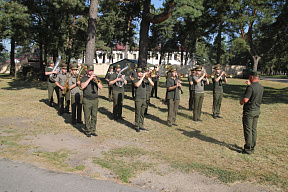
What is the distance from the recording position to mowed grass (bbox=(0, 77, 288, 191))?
5629mm

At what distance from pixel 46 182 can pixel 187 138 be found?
4.57m

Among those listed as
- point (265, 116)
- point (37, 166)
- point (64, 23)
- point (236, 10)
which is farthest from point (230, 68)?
point (37, 166)

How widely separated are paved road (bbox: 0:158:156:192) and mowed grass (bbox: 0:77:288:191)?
0.48 m

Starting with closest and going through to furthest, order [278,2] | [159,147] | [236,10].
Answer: [159,147] < [278,2] < [236,10]

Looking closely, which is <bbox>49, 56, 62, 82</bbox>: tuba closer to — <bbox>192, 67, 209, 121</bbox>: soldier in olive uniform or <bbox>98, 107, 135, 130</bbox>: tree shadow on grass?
<bbox>98, 107, 135, 130</bbox>: tree shadow on grass

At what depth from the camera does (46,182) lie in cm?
468

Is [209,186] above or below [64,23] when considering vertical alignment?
below

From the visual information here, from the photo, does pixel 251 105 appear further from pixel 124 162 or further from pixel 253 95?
pixel 124 162

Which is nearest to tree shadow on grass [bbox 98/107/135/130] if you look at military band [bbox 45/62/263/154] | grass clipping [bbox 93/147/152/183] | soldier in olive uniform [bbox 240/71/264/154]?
military band [bbox 45/62/263/154]

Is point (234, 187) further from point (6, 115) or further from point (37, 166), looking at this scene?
point (6, 115)

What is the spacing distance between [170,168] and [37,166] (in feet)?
9.62

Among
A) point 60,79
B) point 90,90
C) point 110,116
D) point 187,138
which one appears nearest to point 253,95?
point 187,138

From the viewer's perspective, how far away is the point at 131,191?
4.52 metres

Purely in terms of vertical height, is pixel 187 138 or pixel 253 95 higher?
pixel 253 95
